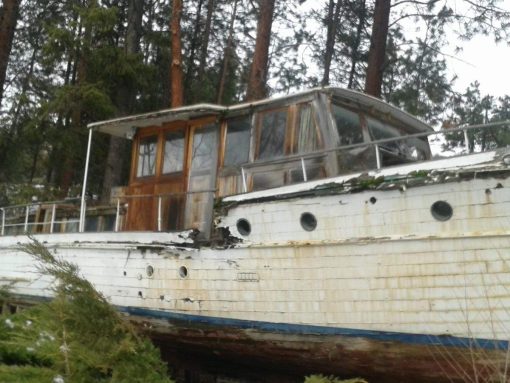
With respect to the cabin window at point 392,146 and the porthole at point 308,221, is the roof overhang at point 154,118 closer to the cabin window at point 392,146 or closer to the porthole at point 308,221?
the cabin window at point 392,146

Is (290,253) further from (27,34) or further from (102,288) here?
(27,34)

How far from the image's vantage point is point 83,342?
5.49m

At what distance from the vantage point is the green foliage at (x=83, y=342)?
5367 mm

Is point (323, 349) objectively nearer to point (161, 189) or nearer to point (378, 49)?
point (161, 189)

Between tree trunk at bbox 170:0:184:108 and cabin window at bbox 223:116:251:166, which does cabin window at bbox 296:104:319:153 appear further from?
tree trunk at bbox 170:0:184:108

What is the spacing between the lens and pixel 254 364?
700cm

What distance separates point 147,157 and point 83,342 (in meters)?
3.54

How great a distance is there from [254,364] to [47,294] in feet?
13.1

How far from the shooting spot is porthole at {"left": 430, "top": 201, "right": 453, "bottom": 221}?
5.32 meters

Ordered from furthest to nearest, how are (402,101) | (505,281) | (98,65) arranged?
(402,101), (98,65), (505,281)

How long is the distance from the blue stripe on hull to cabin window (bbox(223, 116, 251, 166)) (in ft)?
6.48

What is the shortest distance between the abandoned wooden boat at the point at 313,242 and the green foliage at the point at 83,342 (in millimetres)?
1282

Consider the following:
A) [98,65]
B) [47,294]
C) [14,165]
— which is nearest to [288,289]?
[47,294]

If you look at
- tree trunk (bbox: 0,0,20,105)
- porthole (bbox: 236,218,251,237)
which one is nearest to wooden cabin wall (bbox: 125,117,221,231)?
porthole (bbox: 236,218,251,237)
